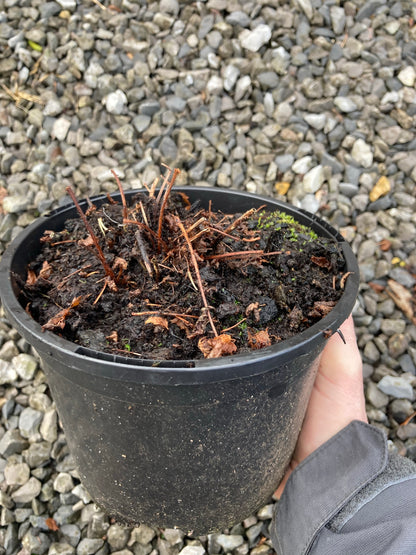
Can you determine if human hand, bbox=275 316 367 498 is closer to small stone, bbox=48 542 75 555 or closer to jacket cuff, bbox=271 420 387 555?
jacket cuff, bbox=271 420 387 555

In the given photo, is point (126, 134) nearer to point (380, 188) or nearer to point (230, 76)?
point (230, 76)

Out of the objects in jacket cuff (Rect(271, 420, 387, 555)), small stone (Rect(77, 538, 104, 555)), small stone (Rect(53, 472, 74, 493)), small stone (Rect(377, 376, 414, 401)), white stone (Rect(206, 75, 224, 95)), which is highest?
white stone (Rect(206, 75, 224, 95))

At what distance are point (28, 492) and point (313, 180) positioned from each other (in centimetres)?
185

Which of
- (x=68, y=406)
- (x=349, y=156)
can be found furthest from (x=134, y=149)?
(x=68, y=406)

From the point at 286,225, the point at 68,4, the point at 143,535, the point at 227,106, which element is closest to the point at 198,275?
the point at 286,225

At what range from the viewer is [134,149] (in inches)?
94.3

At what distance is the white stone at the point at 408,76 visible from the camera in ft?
7.96

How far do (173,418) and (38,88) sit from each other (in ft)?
7.10

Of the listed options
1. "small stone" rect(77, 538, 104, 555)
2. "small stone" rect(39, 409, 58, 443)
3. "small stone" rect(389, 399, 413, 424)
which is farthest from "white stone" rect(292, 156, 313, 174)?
"small stone" rect(77, 538, 104, 555)

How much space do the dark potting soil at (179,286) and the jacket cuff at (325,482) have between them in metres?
0.46

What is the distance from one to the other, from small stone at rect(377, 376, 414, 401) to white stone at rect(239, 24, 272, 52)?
178 cm

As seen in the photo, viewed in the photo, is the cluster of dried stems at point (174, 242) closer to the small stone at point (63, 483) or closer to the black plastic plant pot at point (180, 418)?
the black plastic plant pot at point (180, 418)

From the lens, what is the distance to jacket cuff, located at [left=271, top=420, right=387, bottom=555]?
1.22 m

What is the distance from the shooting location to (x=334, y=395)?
1.46 m
